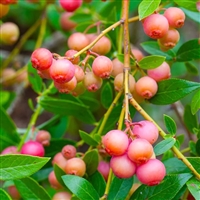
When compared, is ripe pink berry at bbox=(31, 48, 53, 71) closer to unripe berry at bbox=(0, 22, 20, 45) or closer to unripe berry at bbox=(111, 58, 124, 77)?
unripe berry at bbox=(111, 58, 124, 77)

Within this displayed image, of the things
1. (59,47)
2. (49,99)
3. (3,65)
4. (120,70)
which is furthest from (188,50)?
(59,47)

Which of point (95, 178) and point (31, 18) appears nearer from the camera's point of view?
point (95, 178)

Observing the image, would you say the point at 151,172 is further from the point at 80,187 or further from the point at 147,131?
the point at 80,187

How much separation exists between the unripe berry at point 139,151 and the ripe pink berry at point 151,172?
16mm

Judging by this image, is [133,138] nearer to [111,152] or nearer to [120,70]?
[111,152]

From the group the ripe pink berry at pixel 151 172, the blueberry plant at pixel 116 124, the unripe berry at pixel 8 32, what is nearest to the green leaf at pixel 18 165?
the blueberry plant at pixel 116 124

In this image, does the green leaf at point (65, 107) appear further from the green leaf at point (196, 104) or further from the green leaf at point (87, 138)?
the green leaf at point (196, 104)

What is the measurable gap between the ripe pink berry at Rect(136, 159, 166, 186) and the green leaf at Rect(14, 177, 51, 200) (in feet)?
1.17

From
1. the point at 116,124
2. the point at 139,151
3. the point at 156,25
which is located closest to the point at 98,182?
the point at 116,124

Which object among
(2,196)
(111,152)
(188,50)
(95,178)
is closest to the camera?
(111,152)

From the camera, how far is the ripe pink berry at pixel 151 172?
3.39 feet

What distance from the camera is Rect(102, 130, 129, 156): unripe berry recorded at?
1026mm

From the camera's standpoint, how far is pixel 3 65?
230 cm

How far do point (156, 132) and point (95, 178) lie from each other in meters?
0.28
